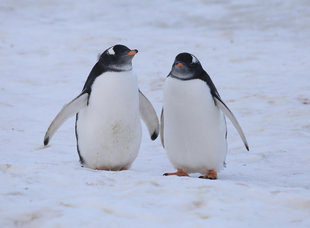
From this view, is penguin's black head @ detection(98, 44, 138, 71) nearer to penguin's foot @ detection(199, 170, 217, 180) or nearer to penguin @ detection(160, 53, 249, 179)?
penguin @ detection(160, 53, 249, 179)

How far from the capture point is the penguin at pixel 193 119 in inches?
149

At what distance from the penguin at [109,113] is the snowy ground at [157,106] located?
0.22 m

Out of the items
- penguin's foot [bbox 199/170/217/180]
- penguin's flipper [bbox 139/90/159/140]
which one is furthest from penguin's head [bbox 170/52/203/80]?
penguin's foot [bbox 199/170/217/180]

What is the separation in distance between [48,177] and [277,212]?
1236mm

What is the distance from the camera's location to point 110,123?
3.82 m

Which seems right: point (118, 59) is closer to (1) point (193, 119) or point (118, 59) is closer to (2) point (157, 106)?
(1) point (193, 119)

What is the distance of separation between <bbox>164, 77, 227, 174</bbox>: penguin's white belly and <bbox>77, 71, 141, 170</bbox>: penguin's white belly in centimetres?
24

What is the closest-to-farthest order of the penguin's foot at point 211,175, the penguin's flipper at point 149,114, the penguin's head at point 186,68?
the penguin's head at point 186,68
the penguin's foot at point 211,175
the penguin's flipper at point 149,114

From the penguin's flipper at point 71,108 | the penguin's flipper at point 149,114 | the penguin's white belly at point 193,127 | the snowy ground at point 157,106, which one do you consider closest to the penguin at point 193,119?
the penguin's white belly at point 193,127

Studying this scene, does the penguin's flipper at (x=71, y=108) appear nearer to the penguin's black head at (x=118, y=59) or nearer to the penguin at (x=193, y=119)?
the penguin's black head at (x=118, y=59)

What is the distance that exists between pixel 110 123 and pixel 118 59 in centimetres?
43

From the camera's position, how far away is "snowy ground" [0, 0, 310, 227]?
2646 mm

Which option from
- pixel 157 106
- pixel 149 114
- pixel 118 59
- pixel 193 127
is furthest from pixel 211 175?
pixel 157 106

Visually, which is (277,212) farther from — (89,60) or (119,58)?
(89,60)
